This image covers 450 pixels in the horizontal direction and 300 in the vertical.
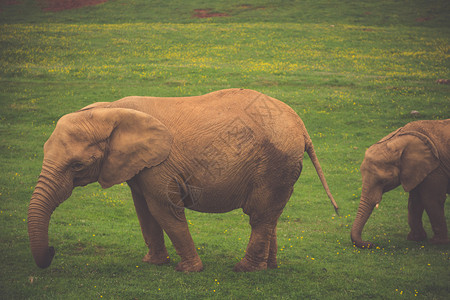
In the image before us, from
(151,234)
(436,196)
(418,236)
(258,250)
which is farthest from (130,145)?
(418,236)

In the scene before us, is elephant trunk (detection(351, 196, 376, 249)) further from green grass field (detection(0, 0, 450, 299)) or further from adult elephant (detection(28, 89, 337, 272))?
adult elephant (detection(28, 89, 337, 272))

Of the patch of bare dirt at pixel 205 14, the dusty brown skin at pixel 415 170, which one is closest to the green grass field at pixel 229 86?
the patch of bare dirt at pixel 205 14

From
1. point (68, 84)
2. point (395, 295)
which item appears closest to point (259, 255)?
point (395, 295)

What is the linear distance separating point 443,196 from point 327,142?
10344mm

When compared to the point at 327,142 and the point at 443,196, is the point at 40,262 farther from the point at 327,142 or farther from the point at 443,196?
the point at 327,142

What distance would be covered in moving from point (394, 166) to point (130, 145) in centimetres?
784

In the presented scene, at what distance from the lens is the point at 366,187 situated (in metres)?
13.8

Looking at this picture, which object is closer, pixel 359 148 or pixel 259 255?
pixel 259 255

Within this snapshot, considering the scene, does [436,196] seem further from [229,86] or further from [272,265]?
[229,86]

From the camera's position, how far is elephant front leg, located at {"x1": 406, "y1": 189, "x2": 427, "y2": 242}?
13961mm

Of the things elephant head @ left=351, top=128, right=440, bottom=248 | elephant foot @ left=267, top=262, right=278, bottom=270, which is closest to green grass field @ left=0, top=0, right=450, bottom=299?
elephant foot @ left=267, top=262, right=278, bottom=270

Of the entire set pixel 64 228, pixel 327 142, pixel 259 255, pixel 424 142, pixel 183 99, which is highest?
pixel 183 99

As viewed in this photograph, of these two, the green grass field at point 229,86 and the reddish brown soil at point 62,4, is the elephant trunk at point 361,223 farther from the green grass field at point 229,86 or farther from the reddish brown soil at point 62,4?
the reddish brown soil at point 62,4

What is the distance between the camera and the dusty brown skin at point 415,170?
524 inches
